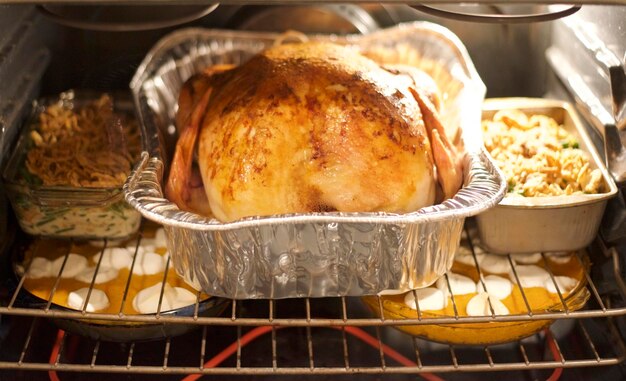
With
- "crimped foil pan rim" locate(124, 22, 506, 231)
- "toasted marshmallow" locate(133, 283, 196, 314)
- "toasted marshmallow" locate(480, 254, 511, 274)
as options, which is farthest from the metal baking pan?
"toasted marshmallow" locate(133, 283, 196, 314)

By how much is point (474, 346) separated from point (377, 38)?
83 cm

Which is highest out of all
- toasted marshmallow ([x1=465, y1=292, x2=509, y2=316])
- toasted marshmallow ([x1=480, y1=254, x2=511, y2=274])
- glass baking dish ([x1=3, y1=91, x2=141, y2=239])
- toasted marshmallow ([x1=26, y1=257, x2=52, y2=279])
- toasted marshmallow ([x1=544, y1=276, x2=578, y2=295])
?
glass baking dish ([x1=3, y1=91, x2=141, y2=239])

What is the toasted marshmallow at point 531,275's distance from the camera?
1383 millimetres

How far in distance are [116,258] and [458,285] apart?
0.75 metres

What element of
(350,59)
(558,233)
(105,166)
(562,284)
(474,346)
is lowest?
(474,346)

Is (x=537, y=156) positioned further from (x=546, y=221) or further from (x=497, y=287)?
(x=497, y=287)

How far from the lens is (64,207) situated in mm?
1366

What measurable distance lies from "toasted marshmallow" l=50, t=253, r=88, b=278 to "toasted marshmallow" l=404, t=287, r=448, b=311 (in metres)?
0.71

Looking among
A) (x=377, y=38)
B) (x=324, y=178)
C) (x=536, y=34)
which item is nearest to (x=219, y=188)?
(x=324, y=178)

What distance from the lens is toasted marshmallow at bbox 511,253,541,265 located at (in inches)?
56.7

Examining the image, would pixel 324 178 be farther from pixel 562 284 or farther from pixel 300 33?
pixel 300 33

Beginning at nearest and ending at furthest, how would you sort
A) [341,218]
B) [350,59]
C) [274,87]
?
[341,218]
[274,87]
[350,59]

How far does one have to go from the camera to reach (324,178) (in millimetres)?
1193

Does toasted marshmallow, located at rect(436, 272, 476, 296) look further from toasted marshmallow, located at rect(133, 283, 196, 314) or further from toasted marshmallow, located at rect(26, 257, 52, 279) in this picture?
toasted marshmallow, located at rect(26, 257, 52, 279)
